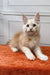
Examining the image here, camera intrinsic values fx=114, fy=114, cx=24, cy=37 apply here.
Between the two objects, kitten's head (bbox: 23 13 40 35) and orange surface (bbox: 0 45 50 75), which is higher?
kitten's head (bbox: 23 13 40 35)

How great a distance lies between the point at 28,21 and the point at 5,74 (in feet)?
1.63

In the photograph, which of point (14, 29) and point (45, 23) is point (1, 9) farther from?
point (45, 23)

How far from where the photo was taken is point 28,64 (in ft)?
3.04

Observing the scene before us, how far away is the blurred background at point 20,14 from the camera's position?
175 cm

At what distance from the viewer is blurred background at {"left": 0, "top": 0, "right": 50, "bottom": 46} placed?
1747 millimetres

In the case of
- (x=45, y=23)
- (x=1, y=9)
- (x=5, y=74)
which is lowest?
(x=5, y=74)

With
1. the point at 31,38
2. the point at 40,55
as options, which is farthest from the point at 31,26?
the point at 40,55

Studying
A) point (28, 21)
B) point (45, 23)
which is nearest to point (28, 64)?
point (28, 21)

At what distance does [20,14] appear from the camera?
5.94 ft

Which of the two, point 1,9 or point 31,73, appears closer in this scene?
point 31,73

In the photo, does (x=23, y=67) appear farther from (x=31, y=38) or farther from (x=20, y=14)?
(x=20, y=14)

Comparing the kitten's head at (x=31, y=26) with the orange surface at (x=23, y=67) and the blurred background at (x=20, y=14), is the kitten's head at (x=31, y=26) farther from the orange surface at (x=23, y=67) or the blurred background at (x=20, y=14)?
the blurred background at (x=20, y=14)

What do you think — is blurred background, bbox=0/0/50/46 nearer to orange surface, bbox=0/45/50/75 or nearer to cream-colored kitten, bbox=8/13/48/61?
cream-colored kitten, bbox=8/13/48/61

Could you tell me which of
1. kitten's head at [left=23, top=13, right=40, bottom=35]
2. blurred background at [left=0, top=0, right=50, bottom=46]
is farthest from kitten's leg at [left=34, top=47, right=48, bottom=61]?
blurred background at [left=0, top=0, right=50, bottom=46]
